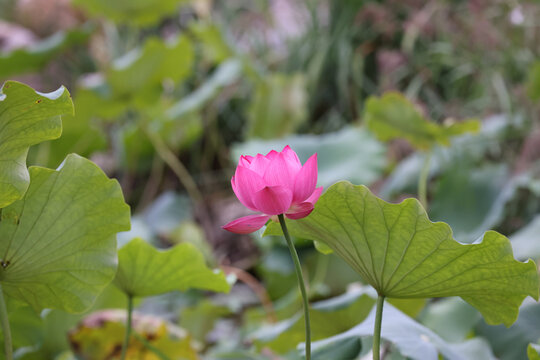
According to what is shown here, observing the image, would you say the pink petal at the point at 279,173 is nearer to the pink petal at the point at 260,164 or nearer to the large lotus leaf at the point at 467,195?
the pink petal at the point at 260,164

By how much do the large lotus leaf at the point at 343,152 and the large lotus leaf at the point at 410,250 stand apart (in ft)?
2.86

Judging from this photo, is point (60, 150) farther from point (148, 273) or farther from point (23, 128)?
point (23, 128)

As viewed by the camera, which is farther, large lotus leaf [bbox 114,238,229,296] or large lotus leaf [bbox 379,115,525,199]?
large lotus leaf [bbox 379,115,525,199]

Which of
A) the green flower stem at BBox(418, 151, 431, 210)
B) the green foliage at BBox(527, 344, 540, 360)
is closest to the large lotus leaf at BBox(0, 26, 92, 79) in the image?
the green flower stem at BBox(418, 151, 431, 210)

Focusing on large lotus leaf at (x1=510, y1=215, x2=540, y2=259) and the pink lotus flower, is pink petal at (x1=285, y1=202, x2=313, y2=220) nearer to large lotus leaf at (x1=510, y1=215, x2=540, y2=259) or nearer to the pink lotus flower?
the pink lotus flower

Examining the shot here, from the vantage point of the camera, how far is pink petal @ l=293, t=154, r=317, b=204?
1.16 ft

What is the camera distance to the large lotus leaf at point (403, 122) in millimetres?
970

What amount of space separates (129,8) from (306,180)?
1.54 metres

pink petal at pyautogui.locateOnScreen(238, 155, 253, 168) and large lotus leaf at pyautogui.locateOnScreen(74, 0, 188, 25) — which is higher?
large lotus leaf at pyautogui.locateOnScreen(74, 0, 188, 25)

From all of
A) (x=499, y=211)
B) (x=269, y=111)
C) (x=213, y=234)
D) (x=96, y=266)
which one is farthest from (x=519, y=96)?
(x=96, y=266)

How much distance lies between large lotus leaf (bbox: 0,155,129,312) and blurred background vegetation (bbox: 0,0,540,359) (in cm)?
28

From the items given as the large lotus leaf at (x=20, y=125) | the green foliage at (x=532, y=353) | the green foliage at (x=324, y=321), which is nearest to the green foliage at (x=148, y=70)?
the green foliage at (x=324, y=321)

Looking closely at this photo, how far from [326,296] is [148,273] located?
2.79 feet

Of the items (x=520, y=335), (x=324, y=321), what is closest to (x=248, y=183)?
(x=324, y=321)
